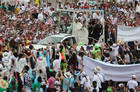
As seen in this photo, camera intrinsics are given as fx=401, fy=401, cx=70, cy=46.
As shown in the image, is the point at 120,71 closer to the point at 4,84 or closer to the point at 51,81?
the point at 51,81

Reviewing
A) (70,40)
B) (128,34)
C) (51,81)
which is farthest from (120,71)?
(70,40)

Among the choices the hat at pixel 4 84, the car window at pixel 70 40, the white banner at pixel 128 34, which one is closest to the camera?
the hat at pixel 4 84

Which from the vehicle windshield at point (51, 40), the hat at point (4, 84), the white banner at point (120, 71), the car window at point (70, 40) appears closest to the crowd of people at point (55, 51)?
the hat at point (4, 84)

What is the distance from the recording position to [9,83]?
40.8 ft

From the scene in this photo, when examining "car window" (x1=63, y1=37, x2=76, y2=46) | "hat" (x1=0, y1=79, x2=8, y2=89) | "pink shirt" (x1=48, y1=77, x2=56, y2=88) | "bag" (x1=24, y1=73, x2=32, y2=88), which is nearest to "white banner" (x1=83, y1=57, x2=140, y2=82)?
"pink shirt" (x1=48, y1=77, x2=56, y2=88)

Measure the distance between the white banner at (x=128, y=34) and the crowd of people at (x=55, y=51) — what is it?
333 millimetres

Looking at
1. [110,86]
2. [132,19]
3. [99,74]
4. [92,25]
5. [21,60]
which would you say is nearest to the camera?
[110,86]

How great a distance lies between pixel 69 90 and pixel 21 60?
8.19 feet

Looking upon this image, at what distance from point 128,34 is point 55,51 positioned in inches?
166

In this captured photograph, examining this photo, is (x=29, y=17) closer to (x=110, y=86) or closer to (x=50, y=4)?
(x=50, y=4)

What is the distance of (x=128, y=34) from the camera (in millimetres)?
19141

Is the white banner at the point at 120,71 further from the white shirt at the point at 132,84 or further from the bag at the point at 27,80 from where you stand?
the bag at the point at 27,80

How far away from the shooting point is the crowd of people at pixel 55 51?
12.6 metres

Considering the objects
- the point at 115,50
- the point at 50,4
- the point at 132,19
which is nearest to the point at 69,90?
the point at 115,50
